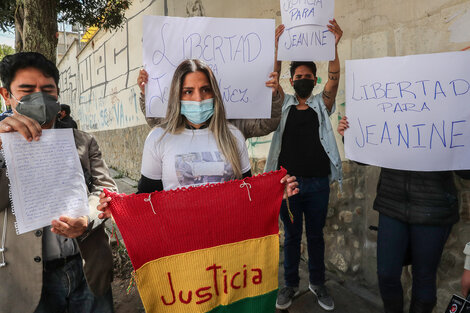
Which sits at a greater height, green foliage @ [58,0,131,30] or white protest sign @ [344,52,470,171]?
green foliage @ [58,0,131,30]

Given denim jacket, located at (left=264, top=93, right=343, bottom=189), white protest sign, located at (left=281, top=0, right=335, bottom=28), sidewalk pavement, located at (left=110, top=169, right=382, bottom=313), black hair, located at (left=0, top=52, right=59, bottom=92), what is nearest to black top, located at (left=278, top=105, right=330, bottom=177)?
denim jacket, located at (left=264, top=93, right=343, bottom=189)

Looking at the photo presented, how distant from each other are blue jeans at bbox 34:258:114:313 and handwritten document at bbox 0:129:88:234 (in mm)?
385

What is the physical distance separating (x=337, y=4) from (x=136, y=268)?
265cm

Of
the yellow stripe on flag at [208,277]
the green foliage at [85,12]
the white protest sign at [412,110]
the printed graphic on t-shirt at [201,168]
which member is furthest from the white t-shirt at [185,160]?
the green foliage at [85,12]

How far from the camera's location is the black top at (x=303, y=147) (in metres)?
2.27

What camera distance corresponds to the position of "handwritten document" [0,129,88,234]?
1100 mm

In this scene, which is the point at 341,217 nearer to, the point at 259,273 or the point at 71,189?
the point at 259,273

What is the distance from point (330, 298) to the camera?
2457 mm

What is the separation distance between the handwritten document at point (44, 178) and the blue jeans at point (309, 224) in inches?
60.2

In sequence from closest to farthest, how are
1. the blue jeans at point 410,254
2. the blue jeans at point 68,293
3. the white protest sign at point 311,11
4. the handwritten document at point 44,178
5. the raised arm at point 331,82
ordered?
the handwritten document at point 44,178 → the blue jeans at point 68,293 → the blue jeans at point 410,254 → the white protest sign at point 311,11 → the raised arm at point 331,82

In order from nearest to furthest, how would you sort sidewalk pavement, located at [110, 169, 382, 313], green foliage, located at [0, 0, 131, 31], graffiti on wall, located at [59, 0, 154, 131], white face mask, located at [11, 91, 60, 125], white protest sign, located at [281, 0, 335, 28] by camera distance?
white face mask, located at [11, 91, 60, 125] < white protest sign, located at [281, 0, 335, 28] < sidewalk pavement, located at [110, 169, 382, 313] < green foliage, located at [0, 0, 131, 31] < graffiti on wall, located at [59, 0, 154, 131]

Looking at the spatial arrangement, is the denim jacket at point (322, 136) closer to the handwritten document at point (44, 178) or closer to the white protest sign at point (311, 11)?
the white protest sign at point (311, 11)

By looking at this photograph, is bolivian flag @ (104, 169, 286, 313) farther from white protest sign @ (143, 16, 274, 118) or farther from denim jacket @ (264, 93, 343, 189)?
denim jacket @ (264, 93, 343, 189)

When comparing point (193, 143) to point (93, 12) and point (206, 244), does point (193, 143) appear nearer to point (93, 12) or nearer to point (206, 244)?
point (206, 244)
